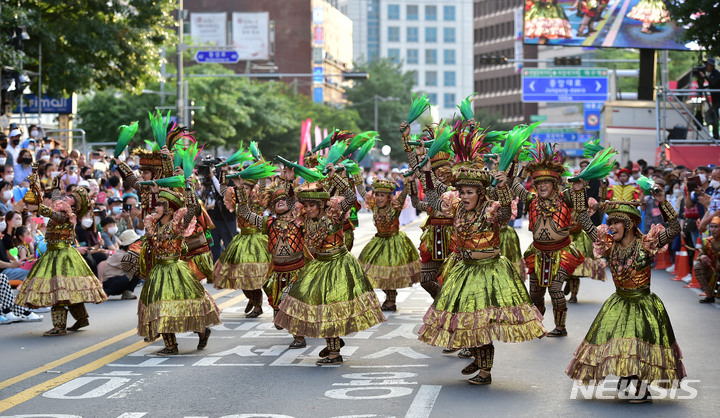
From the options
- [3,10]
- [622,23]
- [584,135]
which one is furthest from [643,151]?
[584,135]

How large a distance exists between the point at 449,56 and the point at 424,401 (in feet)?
460

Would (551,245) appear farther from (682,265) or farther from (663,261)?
(663,261)

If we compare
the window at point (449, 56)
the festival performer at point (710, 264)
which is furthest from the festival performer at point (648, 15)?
the window at point (449, 56)

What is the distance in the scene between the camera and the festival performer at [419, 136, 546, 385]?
29.8ft

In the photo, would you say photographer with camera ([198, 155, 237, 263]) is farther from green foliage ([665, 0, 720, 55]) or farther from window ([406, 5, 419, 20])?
window ([406, 5, 419, 20])

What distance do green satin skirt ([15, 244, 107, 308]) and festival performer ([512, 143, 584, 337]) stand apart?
4887 mm

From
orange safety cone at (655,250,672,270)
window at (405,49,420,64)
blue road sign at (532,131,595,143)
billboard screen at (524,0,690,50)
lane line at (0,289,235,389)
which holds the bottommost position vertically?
orange safety cone at (655,250,672,270)

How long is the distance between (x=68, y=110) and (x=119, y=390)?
28218 mm

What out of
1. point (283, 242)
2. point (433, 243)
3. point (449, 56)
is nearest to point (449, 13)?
point (449, 56)

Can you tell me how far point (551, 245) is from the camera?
12430mm

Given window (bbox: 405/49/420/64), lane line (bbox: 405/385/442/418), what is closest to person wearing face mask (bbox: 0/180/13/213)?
lane line (bbox: 405/385/442/418)

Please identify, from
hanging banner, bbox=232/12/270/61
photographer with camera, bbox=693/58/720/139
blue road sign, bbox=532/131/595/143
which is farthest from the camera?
hanging banner, bbox=232/12/270/61

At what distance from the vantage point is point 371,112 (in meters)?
87.9

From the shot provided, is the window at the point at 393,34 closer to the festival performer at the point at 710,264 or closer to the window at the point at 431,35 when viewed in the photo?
the window at the point at 431,35
